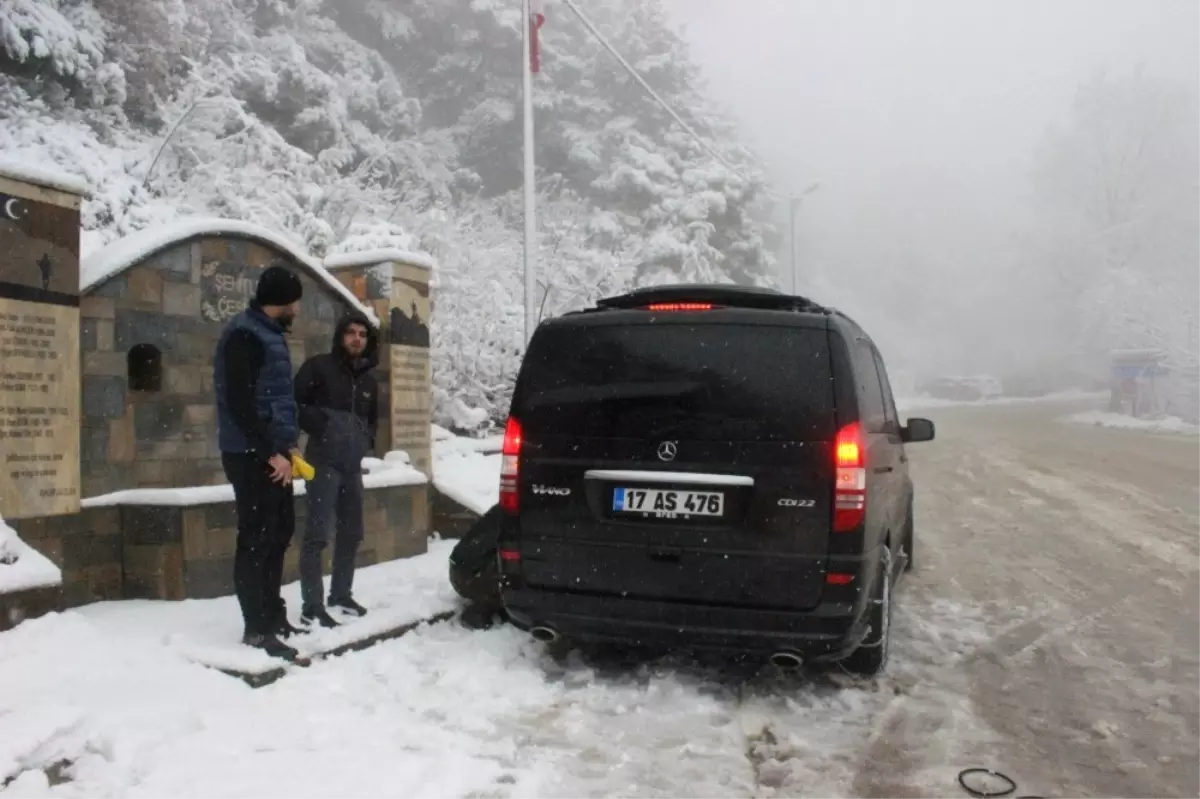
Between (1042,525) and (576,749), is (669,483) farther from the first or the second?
(1042,525)

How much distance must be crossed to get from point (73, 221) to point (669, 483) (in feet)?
12.2

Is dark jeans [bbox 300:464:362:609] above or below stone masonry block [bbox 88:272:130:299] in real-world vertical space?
below

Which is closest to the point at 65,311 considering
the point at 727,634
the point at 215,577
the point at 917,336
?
the point at 215,577

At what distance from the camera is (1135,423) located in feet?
86.3

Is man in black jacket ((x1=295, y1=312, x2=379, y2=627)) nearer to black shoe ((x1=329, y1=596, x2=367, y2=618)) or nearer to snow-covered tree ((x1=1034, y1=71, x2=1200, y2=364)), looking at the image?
black shoe ((x1=329, y1=596, x2=367, y2=618))

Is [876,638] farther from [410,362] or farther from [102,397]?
[410,362]

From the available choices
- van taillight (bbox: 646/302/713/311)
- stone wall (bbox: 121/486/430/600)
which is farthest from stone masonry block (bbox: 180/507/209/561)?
van taillight (bbox: 646/302/713/311)

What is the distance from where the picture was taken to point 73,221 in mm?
5012

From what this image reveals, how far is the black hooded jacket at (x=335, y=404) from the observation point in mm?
5031

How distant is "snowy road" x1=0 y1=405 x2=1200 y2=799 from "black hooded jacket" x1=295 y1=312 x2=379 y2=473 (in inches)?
44.2

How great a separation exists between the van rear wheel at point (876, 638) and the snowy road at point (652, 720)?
0.34 ft

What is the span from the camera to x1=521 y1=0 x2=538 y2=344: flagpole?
11.5 metres

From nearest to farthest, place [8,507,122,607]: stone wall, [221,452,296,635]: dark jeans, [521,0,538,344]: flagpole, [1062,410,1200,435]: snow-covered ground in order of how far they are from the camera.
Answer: [221,452,296,635]: dark jeans < [8,507,122,607]: stone wall < [521,0,538,344]: flagpole < [1062,410,1200,435]: snow-covered ground

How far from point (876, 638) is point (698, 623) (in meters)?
1.08
